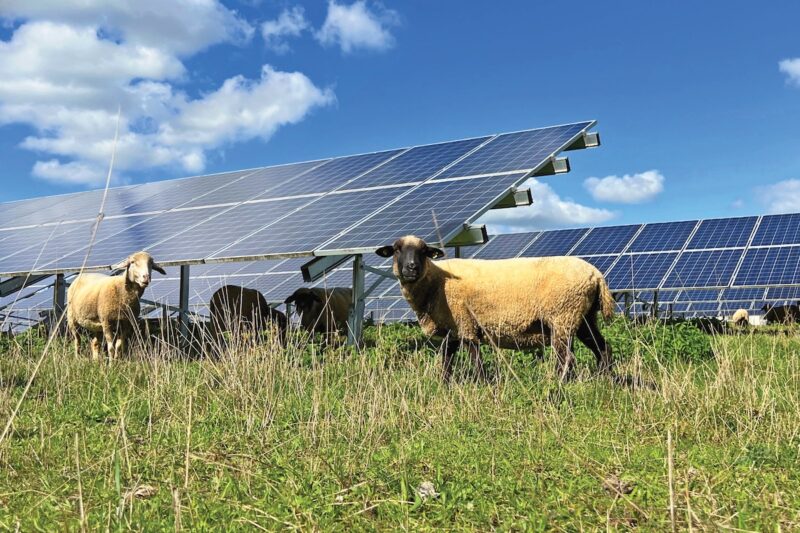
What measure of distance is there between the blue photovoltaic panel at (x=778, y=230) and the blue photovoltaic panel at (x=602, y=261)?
174 inches

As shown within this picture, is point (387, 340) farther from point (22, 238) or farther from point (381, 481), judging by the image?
point (22, 238)

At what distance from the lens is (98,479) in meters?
4.68

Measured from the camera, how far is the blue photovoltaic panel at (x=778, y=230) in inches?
898

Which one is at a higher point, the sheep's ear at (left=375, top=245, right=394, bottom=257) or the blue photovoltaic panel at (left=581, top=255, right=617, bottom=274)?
the sheep's ear at (left=375, top=245, right=394, bottom=257)

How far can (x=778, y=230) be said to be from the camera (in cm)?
2375

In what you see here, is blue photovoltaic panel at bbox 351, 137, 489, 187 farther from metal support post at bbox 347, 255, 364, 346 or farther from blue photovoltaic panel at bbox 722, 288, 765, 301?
blue photovoltaic panel at bbox 722, 288, 765, 301

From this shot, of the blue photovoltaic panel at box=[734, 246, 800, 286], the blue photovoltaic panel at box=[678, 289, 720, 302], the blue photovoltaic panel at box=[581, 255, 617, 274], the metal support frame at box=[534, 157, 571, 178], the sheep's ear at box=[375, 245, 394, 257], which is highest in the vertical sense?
the metal support frame at box=[534, 157, 571, 178]

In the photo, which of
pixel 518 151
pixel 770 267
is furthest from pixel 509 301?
pixel 770 267

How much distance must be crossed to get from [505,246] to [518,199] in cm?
1550

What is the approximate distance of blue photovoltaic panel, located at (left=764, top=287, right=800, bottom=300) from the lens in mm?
24203

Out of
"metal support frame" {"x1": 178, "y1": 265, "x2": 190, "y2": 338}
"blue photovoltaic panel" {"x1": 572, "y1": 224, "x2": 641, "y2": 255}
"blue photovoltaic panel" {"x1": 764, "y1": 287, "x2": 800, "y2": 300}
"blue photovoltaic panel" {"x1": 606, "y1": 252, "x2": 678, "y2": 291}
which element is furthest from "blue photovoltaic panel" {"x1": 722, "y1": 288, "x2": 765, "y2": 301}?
"metal support frame" {"x1": 178, "y1": 265, "x2": 190, "y2": 338}

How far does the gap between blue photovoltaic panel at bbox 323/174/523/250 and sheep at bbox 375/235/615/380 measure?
131cm

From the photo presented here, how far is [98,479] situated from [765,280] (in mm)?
19779

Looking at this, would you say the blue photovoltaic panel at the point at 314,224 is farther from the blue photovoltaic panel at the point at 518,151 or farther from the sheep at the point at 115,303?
the blue photovoltaic panel at the point at 518,151
